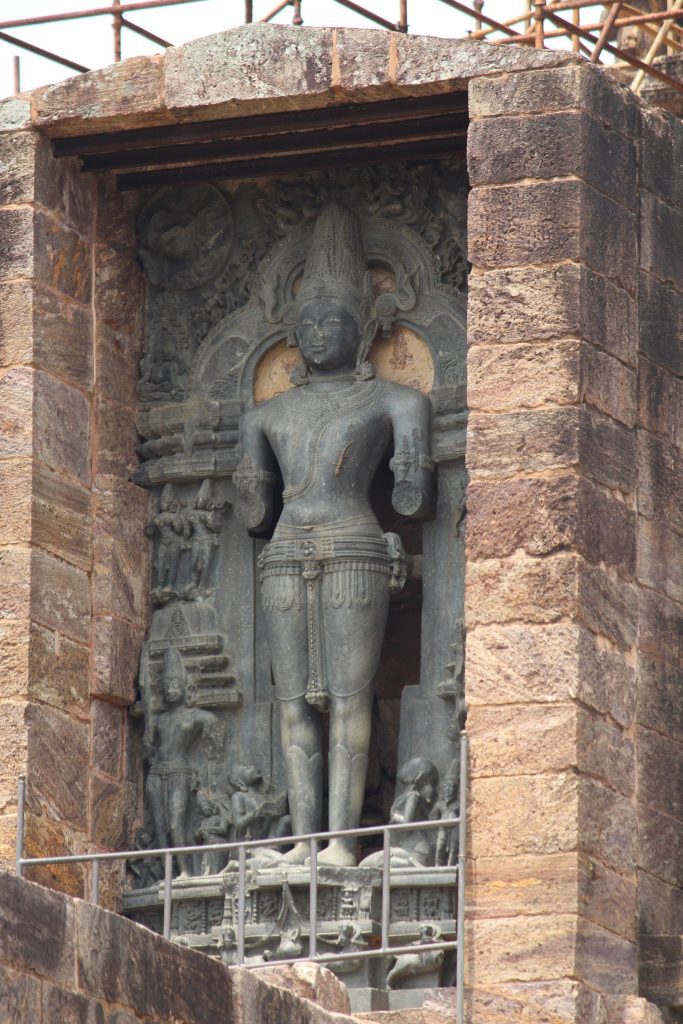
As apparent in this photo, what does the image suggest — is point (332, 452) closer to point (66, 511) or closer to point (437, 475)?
point (437, 475)

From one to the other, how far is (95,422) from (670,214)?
2.80m

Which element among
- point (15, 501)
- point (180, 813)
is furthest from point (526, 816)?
point (15, 501)

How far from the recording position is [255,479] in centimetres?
1562

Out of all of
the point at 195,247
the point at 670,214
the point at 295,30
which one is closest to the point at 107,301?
the point at 195,247

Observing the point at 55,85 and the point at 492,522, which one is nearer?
the point at 492,522

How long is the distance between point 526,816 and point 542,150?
114 inches

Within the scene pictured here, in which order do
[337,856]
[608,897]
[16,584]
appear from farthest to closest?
[16,584]
[337,856]
[608,897]

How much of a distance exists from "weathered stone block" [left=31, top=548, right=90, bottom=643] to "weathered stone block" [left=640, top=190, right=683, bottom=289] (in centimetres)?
292

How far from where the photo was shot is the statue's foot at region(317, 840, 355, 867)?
1493 centimetres

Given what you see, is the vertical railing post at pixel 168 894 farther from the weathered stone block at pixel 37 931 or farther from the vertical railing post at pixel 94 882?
the weathered stone block at pixel 37 931

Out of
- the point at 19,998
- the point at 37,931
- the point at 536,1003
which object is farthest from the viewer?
the point at 536,1003

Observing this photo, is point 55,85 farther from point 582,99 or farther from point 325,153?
point 582,99

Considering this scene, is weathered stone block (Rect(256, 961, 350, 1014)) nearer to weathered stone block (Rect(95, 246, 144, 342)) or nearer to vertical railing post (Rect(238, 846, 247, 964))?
vertical railing post (Rect(238, 846, 247, 964))

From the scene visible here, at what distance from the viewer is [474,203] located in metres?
14.9
